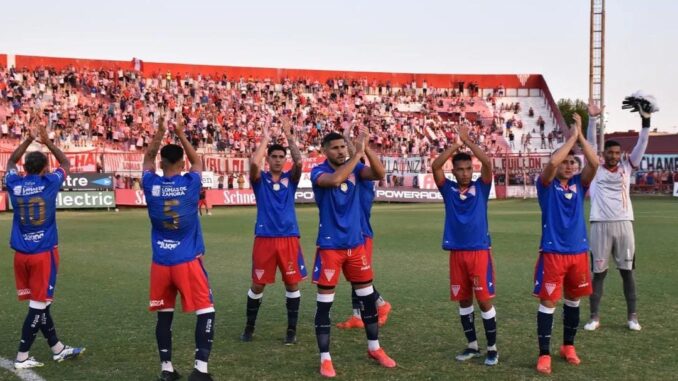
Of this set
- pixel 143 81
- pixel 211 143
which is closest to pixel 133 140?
pixel 211 143

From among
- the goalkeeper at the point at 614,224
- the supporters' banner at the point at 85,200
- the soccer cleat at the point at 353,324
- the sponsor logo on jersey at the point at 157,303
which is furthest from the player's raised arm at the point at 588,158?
the supporters' banner at the point at 85,200

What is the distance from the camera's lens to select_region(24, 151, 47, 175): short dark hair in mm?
7438

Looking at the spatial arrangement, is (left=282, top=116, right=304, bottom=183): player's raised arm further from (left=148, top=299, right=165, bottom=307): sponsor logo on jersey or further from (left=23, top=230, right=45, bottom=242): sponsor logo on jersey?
(left=23, top=230, right=45, bottom=242): sponsor logo on jersey

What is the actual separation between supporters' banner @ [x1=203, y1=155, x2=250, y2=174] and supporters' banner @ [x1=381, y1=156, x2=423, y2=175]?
889 centimetres

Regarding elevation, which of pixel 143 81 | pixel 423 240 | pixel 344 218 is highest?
pixel 143 81

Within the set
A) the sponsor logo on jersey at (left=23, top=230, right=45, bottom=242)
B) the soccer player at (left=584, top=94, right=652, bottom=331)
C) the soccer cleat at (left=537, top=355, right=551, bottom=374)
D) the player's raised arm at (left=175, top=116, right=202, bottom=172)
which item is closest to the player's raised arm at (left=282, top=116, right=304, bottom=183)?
the player's raised arm at (left=175, top=116, right=202, bottom=172)

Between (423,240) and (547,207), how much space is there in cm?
1276

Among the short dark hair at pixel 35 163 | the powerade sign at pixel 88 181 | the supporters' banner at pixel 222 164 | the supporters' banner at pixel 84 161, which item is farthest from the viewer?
the supporters' banner at pixel 222 164

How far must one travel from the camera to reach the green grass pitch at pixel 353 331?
711 centimetres

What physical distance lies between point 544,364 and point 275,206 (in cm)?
340

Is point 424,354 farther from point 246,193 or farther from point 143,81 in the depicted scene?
point 143,81

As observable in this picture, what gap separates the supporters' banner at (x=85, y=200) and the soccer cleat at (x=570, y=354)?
106ft

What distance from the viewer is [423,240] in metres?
20.0

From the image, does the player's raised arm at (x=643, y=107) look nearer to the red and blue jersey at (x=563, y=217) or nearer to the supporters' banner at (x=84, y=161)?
the red and blue jersey at (x=563, y=217)
